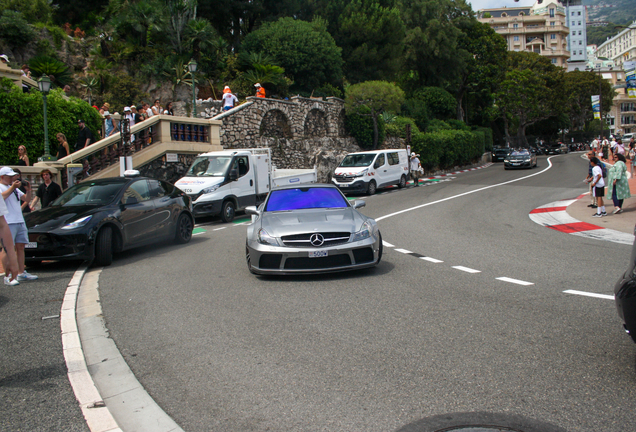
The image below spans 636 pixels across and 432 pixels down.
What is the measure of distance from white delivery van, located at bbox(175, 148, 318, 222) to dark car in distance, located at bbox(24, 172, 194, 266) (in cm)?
368

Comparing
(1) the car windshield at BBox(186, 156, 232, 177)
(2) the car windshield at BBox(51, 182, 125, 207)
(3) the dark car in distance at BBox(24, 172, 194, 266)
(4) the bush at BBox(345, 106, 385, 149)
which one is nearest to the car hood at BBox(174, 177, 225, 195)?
(1) the car windshield at BBox(186, 156, 232, 177)

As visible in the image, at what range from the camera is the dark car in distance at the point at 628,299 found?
371cm

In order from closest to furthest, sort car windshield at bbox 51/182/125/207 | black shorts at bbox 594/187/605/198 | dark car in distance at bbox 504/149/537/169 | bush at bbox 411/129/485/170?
car windshield at bbox 51/182/125/207 < black shorts at bbox 594/187/605/198 < bush at bbox 411/129/485/170 < dark car in distance at bbox 504/149/537/169

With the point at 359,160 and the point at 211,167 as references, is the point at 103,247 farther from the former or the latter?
the point at 359,160

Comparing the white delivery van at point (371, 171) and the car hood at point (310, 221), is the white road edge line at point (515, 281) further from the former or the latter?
the white delivery van at point (371, 171)

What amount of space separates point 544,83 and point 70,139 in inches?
2409

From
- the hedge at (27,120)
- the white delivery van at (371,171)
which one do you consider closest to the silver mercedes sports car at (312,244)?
the hedge at (27,120)

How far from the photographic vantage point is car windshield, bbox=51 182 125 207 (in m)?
10.0

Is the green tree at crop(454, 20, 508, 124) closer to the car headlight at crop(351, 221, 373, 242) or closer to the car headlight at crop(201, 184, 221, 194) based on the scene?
the car headlight at crop(201, 184, 221, 194)

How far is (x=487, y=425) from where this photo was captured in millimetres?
3273

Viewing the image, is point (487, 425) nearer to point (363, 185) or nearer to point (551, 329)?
point (551, 329)

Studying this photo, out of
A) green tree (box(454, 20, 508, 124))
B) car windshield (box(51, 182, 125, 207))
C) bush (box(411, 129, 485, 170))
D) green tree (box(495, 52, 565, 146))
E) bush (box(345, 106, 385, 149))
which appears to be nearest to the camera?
car windshield (box(51, 182, 125, 207))

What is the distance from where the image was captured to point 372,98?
34.7 metres

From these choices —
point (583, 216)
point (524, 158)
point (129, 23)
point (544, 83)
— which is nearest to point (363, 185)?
point (583, 216)
